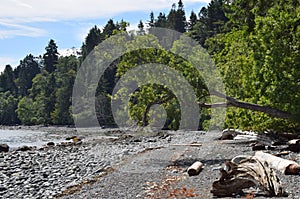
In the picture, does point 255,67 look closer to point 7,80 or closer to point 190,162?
point 190,162

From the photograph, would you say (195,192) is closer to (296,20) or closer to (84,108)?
(296,20)

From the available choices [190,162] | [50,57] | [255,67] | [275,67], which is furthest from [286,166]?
[50,57]

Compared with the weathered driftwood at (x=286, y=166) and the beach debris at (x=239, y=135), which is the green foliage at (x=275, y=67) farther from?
the weathered driftwood at (x=286, y=166)

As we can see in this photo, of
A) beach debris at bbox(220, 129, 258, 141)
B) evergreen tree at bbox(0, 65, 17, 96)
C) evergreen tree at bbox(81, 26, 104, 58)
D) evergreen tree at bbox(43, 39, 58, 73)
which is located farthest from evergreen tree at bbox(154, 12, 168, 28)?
beach debris at bbox(220, 129, 258, 141)

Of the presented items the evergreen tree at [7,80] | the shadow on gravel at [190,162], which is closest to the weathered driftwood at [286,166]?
the shadow on gravel at [190,162]

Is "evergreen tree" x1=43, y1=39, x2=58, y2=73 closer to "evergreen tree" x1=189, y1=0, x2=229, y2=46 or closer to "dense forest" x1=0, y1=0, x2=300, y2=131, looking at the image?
"evergreen tree" x1=189, y1=0, x2=229, y2=46

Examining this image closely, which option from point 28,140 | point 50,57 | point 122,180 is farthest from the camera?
point 50,57

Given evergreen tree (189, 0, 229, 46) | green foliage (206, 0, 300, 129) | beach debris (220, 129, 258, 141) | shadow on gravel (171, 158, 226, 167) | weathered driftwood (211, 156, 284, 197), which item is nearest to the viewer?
weathered driftwood (211, 156, 284, 197)

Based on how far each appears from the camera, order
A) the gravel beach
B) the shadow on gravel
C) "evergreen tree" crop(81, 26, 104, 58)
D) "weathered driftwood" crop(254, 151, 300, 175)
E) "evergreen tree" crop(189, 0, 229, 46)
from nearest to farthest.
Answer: the gravel beach → "weathered driftwood" crop(254, 151, 300, 175) → the shadow on gravel → "evergreen tree" crop(189, 0, 229, 46) → "evergreen tree" crop(81, 26, 104, 58)

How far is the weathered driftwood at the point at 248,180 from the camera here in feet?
30.2

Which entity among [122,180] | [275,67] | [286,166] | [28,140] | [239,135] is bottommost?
[28,140]

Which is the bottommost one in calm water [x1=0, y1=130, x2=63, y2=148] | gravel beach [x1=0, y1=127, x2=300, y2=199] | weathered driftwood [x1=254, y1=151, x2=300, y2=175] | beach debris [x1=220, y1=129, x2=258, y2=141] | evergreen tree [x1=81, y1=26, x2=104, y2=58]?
calm water [x1=0, y1=130, x2=63, y2=148]

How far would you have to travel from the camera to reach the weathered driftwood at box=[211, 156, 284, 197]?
9.20 meters

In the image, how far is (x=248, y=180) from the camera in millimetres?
9641
